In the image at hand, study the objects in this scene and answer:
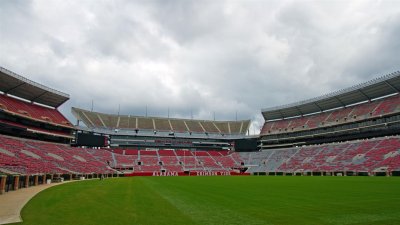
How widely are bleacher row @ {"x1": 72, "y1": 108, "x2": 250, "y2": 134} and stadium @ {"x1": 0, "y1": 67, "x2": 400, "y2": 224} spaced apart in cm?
39

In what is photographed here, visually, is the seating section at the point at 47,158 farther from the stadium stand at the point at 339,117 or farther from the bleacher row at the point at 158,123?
the stadium stand at the point at 339,117

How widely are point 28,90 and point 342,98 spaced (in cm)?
7579

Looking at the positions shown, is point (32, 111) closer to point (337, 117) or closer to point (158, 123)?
point (158, 123)

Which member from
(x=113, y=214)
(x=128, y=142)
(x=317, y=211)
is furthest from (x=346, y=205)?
(x=128, y=142)

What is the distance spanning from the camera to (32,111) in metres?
Answer: 61.4

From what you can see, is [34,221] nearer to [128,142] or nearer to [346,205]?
[346,205]

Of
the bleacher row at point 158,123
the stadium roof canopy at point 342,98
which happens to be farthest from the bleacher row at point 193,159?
the stadium roof canopy at point 342,98


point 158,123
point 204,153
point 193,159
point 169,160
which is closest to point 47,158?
point 169,160

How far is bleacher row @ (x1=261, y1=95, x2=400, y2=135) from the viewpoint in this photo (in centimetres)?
6387

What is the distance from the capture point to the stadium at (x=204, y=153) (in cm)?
1355

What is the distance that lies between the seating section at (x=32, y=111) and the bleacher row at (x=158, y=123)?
12.3m

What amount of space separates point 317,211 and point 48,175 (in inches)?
1572

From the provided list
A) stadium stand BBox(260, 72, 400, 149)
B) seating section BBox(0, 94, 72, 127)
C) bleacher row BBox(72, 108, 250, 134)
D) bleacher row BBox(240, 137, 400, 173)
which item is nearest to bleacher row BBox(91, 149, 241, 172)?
bleacher row BBox(240, 137, 400, 173)

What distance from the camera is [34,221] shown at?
1110 cm
